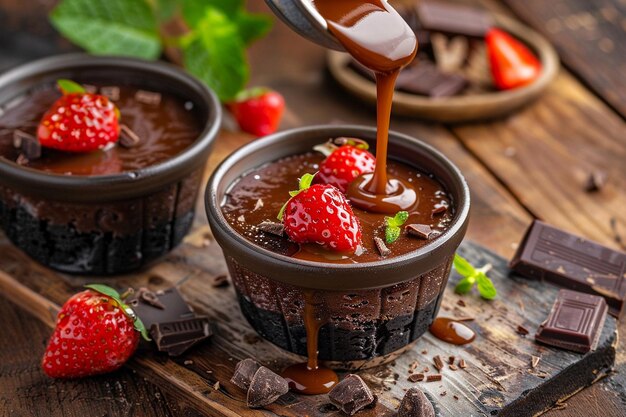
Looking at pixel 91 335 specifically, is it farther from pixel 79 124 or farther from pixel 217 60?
pixel 217 60

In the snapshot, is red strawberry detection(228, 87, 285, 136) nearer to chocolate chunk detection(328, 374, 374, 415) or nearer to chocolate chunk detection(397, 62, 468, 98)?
chocolate chunk detection(397, 62, 468, 98)

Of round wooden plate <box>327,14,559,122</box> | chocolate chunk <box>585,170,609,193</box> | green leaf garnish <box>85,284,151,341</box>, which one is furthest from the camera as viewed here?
round wooden plate <box>327,14,559,122</box>

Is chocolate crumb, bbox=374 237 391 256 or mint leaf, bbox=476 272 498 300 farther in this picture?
mint leaf, bbox=476 272 498 300

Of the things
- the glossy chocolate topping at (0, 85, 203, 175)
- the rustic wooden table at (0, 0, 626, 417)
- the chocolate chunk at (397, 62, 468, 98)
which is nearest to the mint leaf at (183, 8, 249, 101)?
the rustic wooden table at (0, 0, 626, 417)

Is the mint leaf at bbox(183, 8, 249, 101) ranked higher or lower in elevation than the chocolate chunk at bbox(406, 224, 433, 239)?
lower

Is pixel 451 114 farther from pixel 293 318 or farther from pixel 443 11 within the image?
pixel 293 318

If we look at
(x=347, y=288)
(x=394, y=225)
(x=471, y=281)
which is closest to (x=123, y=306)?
(x=347, y=288)

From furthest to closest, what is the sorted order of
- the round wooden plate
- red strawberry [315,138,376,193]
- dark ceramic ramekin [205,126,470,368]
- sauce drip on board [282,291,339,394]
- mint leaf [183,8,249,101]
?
the round wooden plate < mint leaf [183,8,249,101] < red strawberry [315,138,376,193] < sauce drip on board [282,291,339,394] < dark ceramic ramekin [205,126,470,368]

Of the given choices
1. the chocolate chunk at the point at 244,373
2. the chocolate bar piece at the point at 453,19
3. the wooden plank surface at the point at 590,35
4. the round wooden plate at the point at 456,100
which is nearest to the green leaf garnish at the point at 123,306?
the chocolate chunk at the point at 244,373
